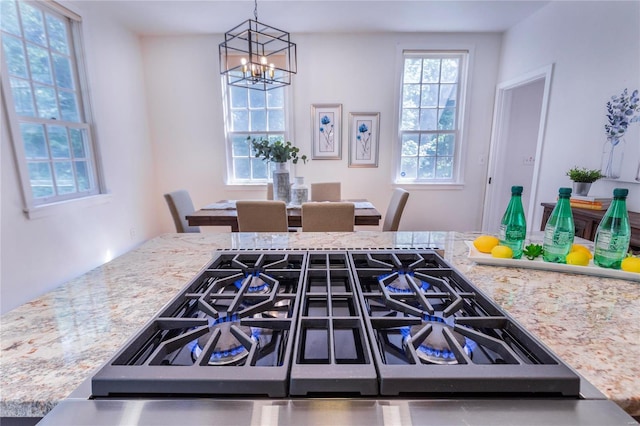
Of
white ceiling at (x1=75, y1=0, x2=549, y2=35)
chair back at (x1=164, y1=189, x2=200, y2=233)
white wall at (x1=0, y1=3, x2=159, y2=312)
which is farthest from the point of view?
white ceiling at (x1=75, y1=0, x2=549, y2=35)

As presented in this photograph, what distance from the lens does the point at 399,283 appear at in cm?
77

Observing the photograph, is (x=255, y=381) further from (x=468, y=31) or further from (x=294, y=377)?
(x=468, y=31)

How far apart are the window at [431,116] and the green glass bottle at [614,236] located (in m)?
3.15

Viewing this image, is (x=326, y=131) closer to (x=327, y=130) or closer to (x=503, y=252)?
(x=327, y=130)

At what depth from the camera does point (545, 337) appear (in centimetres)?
55

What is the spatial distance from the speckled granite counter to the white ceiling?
2.96 m

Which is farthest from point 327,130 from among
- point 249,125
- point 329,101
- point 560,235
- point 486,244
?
point 560,235

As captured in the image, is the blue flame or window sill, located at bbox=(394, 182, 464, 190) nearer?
the blue flame

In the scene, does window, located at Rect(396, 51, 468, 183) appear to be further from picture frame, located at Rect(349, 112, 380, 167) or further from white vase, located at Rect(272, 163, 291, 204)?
white vase, located at Rect(272, 163, 291, 204)

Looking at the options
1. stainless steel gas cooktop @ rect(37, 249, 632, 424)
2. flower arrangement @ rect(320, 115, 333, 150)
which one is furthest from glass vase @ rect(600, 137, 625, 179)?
flower arrangement @ rect(320, 115, 333, 150)

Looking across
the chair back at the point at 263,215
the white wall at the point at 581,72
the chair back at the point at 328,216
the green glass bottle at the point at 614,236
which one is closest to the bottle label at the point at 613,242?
the green glass bottle at the point at 614,236

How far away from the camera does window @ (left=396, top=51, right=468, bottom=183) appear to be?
3.73m

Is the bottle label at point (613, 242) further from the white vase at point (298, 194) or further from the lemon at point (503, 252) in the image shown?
the white vase at point (298, 194)

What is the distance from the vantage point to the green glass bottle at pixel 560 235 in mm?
886
